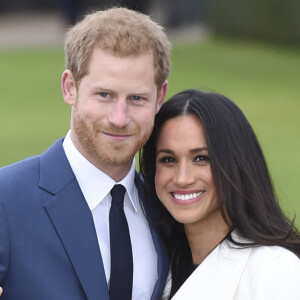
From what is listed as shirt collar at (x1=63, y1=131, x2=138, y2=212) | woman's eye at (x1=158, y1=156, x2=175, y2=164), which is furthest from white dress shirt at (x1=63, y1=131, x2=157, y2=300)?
woman's eye at (x1=158, y1=156, x2=175, y2=164)

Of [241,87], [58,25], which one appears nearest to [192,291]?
[241,87]

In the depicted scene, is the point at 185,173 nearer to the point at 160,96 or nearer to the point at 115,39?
the point at 160,96

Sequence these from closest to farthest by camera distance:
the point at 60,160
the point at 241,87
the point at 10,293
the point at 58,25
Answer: the point at 10,293 < the point at 60,160 < the point at 241,87 < the point at 58,25

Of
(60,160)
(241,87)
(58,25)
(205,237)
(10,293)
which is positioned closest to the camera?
(10,293)

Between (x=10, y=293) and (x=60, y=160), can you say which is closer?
(x=10, y=293)

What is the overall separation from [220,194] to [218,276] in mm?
366

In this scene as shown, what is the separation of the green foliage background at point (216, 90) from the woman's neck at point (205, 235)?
662 centimetres

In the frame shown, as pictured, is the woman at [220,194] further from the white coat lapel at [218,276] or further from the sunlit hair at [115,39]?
the sunlit hair at [115,39]

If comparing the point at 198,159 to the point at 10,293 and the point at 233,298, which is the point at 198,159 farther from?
the point at 10,293

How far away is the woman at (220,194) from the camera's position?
4.40 meters

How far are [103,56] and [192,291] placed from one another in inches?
44.2

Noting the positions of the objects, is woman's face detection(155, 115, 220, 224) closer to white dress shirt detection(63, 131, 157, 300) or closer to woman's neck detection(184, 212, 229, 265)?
woman's neck detection(184, 212, 229, 265)

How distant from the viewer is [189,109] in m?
4.58

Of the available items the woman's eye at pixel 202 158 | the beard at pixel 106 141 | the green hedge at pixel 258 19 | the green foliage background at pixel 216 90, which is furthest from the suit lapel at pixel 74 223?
the green hedge at pixel 258 19
